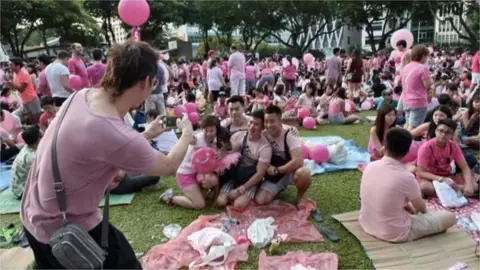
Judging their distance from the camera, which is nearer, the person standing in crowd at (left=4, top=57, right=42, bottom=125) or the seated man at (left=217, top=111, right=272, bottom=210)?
the seated man at (left=217, top=111, right=272, bottom=210)

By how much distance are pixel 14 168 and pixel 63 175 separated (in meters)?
3.58

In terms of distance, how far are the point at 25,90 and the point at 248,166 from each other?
16.9 feet

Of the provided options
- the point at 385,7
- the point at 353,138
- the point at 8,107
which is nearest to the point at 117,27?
the point at 385,7

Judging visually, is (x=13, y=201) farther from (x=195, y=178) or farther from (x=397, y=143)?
(x=397, y=143)

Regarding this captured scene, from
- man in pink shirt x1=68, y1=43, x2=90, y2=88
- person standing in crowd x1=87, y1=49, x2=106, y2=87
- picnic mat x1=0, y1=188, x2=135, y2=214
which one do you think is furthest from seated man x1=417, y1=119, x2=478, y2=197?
man in pink shirt x1=68, y1=43, x2=90, y2=88

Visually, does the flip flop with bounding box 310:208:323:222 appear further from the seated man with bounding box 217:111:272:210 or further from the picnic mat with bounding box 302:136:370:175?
the picnic mat with bounding box 302:136:370:175

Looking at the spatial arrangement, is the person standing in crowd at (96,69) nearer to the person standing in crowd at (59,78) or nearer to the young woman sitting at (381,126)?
the person standing in crowd at (59,78)

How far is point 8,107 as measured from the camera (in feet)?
28.7

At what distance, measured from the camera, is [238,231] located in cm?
376

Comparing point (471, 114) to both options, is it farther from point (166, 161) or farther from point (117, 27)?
point (117, 27)

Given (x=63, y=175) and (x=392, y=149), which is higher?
(x=63, y=175)

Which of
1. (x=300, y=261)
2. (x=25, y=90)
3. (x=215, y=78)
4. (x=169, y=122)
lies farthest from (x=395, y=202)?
(x=215, y=78)

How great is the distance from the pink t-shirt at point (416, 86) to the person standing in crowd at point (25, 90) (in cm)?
651

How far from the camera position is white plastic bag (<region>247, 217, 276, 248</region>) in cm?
353
